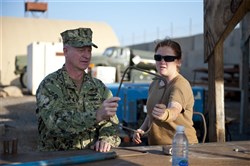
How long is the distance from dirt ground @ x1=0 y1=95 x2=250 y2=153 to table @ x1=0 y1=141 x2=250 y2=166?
8.19 feet

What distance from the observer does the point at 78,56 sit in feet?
8.95

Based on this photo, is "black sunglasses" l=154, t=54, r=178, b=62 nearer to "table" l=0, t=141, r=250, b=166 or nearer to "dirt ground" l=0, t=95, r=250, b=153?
"table" l=0, t=141, r=250, b=166

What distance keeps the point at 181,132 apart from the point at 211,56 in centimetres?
171

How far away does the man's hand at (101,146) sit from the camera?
8.44 feet

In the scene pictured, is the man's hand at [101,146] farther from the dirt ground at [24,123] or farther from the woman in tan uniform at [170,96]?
the dirt ground at [24,123]

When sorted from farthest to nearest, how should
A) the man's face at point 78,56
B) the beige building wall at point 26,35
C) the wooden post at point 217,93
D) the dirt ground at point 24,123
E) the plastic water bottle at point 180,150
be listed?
the beige building wall at point 26,35, the dirt ground at point 24,123, the wooden post at point 217,93, the man's face at point 78,56, the plastic water bottle at point 180,150

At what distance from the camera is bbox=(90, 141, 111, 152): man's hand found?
8.44ft

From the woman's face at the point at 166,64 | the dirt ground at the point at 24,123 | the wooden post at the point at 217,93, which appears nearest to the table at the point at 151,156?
the woman's face at the point at 166,64

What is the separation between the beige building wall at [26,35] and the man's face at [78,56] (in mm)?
25837

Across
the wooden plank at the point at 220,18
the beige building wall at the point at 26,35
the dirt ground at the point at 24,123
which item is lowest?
the dirt ground at the point at 24,123

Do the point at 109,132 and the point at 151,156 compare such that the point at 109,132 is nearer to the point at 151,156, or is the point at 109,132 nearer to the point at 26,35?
the point at 151,156

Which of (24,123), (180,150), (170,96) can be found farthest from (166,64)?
(24,123)

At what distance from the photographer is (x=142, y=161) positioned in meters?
2.34

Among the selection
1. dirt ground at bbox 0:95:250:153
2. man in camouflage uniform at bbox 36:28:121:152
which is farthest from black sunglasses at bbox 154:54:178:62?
dirt ground at bbox 0:95:250:153
